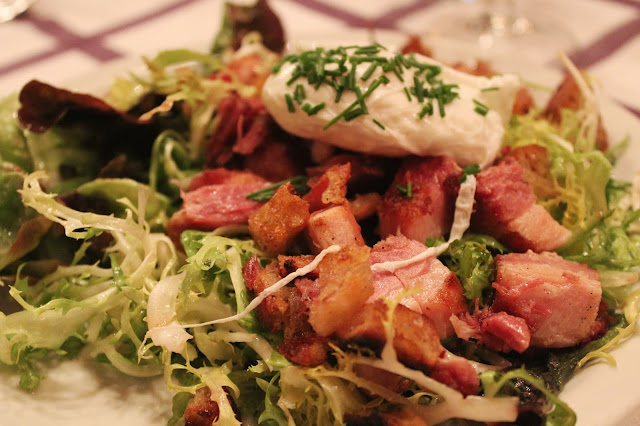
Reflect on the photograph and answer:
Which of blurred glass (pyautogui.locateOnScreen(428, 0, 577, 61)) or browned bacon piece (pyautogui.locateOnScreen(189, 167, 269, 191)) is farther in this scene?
blurred glass (pyautogui.locateOnScreen(428, 0, 577, 61))

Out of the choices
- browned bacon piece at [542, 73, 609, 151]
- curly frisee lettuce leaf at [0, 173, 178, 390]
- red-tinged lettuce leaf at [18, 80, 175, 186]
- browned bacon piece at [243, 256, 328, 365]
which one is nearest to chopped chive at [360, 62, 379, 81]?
browned bacon piece at [243, 256, 328, 365]

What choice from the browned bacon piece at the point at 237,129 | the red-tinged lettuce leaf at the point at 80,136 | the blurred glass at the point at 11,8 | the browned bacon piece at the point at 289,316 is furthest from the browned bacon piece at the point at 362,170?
the blurred glass at the point at 11,8

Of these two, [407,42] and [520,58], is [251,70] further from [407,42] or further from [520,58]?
[520,58]

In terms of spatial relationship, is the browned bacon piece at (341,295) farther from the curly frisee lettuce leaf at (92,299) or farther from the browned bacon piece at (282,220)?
the curly frisee lettuce leaf at (92,299)

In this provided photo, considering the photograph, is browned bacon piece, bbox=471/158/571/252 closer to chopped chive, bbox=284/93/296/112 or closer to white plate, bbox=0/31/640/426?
white plate, bbox=0/31/640/426

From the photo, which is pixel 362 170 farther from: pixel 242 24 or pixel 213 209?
pixel 242 24

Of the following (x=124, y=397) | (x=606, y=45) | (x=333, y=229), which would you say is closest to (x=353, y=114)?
(x=333, y=229)

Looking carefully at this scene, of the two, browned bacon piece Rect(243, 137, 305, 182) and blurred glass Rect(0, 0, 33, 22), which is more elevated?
blurred glass Rect(0, 0, 33, 22)
